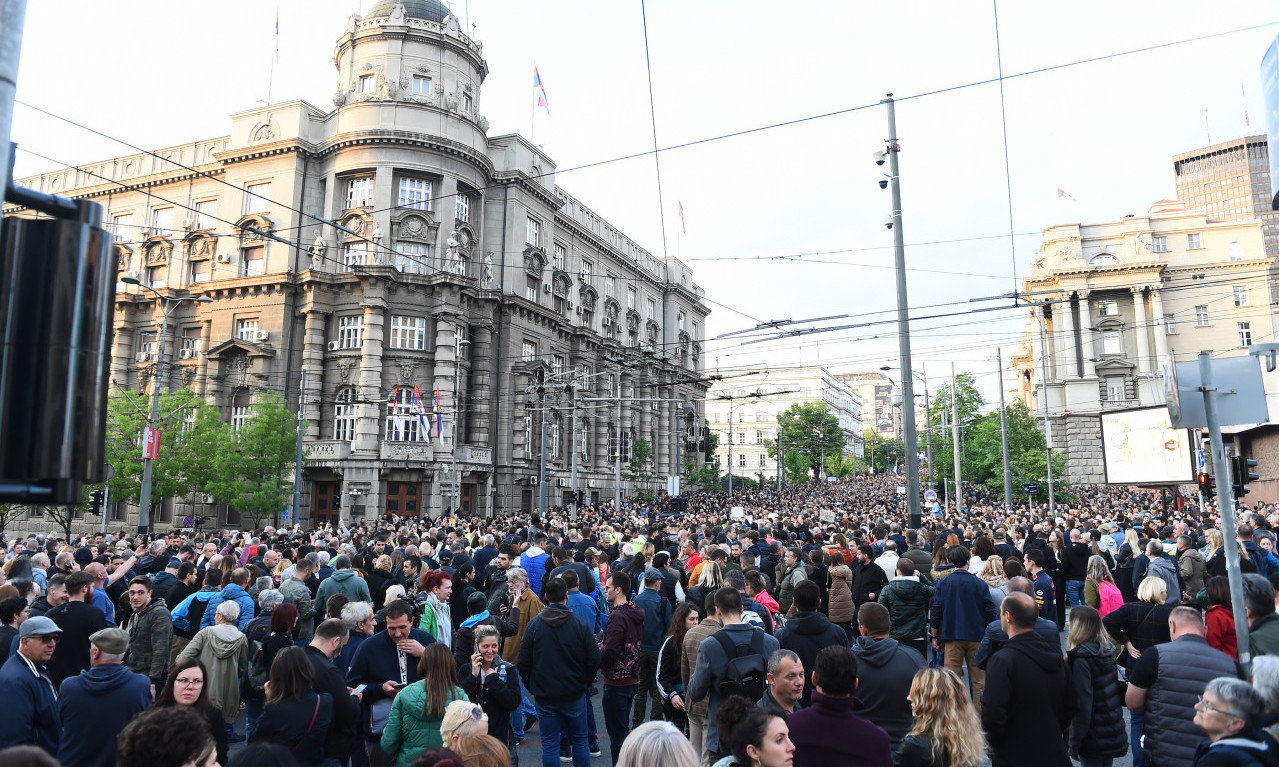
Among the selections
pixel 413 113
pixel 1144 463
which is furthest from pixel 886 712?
pixel 413 113

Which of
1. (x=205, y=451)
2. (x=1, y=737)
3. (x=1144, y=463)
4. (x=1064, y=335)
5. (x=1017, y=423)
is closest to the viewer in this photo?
(x=1, y=737)

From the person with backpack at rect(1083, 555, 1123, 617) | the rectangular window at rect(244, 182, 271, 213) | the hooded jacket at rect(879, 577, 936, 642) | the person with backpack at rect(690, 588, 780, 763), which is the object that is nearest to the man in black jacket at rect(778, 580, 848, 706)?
the person with backpack at rect(690, 588, 780, 763)

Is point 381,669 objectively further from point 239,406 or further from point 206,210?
point 206,210

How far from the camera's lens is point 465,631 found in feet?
25.1

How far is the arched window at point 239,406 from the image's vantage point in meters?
45.3

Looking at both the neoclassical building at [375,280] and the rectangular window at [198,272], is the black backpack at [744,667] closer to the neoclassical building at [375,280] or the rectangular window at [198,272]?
the neoclassical building at [375,280]

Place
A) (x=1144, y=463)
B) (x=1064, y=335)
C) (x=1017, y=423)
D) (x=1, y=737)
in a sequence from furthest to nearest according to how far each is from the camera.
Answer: (x=1064, y=335)
(x=1017, y=423)
(x=1144, y=463)
(x=1, y=737)

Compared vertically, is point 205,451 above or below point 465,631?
above

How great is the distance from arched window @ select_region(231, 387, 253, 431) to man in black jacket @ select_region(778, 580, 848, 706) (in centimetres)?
4438

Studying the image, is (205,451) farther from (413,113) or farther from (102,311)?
(102,311)

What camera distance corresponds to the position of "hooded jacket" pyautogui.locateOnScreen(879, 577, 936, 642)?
980cm

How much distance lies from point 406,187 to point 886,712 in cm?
4268

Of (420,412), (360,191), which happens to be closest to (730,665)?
(420,412)

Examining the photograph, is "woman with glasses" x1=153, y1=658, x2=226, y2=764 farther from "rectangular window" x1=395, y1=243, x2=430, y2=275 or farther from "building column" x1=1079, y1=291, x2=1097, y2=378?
"building column" x1=1079, y1=291, x2=1097, y2=378
